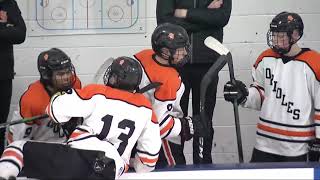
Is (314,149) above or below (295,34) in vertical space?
below

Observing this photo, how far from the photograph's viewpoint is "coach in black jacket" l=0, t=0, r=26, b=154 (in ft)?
8.19

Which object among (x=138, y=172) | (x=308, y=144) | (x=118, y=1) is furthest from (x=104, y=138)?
(x=118, y=1)

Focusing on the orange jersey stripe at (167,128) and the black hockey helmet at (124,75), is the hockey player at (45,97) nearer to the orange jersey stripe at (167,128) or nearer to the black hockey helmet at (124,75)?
the black hockey helmet at (124,75)

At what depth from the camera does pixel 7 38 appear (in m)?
2.49

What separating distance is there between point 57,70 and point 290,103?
107cm

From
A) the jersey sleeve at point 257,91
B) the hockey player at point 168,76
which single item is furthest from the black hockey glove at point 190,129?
the jersey sleeve at point 257,91

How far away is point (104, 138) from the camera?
1938mm

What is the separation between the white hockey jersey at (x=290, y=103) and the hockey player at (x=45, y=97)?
93cm

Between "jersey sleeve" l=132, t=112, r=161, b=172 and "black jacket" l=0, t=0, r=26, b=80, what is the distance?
2.90ft

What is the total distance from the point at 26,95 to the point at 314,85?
50.2 inches

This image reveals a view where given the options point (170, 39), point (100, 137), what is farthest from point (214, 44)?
point (100, 137)

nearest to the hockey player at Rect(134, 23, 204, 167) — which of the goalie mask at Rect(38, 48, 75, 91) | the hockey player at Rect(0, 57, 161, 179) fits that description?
the hockey player at Rect(0, 57, 161, 179)

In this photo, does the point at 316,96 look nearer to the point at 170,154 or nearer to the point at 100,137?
the point at 170,154

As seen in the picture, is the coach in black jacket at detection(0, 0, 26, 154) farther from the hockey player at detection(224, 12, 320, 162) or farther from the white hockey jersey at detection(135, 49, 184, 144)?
the hockey player at detection(224, 12, 320, 162)
